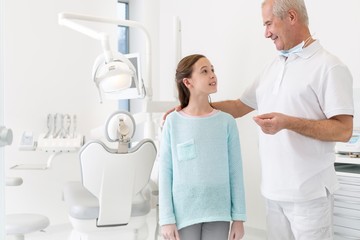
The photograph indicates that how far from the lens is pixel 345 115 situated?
5.00 ft

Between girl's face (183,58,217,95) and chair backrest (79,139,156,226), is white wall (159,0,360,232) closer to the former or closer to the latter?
girl's face (183,58,217,95)

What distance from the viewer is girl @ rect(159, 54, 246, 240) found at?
166 centimetres

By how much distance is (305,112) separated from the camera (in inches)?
62.4

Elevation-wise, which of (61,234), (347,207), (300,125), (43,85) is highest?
(43,85)

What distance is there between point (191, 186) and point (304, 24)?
809mm

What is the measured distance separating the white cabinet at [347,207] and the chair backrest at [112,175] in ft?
3.54

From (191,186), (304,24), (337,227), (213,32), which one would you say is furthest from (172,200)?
(213,32)

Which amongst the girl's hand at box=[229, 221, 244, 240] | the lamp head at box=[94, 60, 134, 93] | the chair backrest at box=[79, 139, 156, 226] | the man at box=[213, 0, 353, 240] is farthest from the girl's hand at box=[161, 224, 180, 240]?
the lamp head at box=[94, 60, 134, 93]

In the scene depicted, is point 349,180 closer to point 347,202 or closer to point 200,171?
point 347,202

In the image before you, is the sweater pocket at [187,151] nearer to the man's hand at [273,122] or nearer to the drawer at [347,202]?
the man's hand at [273,122]

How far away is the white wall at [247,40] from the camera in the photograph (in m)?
2.76

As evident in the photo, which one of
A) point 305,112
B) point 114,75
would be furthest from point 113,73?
point 305,112

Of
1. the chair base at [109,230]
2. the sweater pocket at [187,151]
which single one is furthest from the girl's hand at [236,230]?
the chair base at [109,230]

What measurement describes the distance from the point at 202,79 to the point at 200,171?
40 cm
